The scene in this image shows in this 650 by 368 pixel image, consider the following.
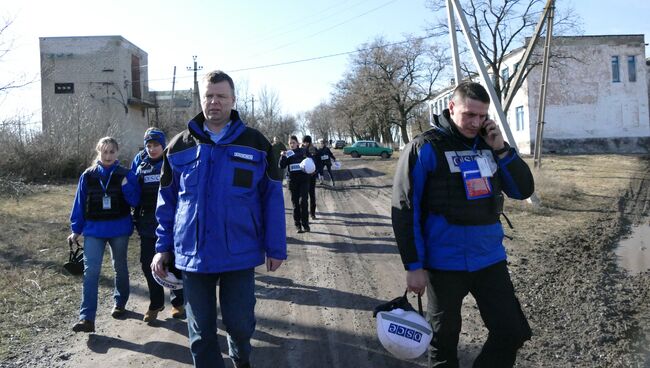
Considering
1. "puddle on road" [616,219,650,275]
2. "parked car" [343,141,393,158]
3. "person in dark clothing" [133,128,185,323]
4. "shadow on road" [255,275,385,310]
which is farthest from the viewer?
"parked car" [343,141,393,158]

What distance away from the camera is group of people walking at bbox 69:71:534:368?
2902 millimetres

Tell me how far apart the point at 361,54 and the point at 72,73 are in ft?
82.5

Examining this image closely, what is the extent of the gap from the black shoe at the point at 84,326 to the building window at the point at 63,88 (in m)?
39.4

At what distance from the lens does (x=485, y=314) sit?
2.96 metres

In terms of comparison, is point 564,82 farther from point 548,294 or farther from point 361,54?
point 548,294

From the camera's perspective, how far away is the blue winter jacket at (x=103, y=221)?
4.87 m

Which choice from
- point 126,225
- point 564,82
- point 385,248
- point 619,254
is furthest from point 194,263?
point 564,82

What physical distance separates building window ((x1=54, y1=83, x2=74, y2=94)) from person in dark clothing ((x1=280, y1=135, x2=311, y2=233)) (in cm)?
3506

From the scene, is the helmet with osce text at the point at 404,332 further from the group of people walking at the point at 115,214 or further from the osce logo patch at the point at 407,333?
the group of people walking at the point at 115,214

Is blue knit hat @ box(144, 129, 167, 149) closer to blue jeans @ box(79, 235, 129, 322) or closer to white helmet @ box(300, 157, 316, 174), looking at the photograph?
blue jeans @ box(79, 235, 129, 322)

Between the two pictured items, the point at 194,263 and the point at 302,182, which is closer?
the point at 194,263

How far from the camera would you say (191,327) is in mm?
3092

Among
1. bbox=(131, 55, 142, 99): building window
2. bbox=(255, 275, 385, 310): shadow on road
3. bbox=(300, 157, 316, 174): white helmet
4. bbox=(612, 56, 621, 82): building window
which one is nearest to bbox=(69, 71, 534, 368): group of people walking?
bbox=(255, 275, 385, 310): shadow on road

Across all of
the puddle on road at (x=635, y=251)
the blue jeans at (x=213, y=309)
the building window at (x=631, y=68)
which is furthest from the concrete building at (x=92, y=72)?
the building window at (x=631, y=68)
